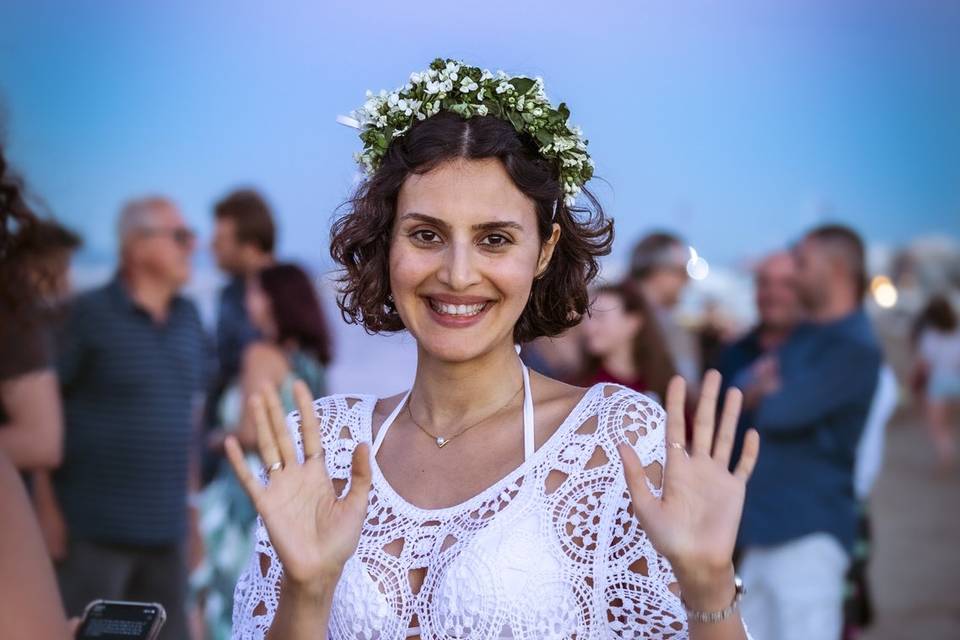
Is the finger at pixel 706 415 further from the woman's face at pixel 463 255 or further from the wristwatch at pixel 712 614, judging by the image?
the woman's face at pixel 463 255

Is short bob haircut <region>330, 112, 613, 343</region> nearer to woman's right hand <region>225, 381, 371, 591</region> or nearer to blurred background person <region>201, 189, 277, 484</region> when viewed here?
woman's right hand <region>225, 381, 371, 591</region>

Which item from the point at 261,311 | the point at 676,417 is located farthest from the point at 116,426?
the point at 676,417

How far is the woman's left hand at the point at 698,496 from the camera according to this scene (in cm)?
175

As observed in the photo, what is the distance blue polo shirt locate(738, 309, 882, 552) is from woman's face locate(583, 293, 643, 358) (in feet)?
1.89

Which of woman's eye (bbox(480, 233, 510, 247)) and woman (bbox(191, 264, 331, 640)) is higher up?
woman's eye (bbox(480, 233, 510, 247))

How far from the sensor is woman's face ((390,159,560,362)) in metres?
2.21

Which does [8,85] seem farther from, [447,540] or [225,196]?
[447,540]

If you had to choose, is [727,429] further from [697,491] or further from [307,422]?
[307,422]

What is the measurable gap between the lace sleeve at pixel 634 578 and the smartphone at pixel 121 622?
0.85 metres

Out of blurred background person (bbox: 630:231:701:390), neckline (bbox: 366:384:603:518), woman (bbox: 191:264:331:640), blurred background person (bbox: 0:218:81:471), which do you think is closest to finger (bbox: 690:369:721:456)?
neckline (bbox: 366:384:603:518)

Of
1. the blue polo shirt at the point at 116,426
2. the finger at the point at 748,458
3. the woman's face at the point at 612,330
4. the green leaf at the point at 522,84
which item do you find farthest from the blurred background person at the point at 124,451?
the finger at the point at 748,458

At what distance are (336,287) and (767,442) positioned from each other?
2245 millimetres

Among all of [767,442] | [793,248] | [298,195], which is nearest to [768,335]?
[793,248]

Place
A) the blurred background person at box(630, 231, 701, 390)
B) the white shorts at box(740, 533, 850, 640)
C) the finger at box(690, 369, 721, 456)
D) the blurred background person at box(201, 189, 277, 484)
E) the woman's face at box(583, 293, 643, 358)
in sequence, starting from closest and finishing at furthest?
the finger at box(690, 369, 721, 456) < the white shorts at box(740, 533, 850, 640) < the woman's face at box(583, 293, 643, 358) < the blurred background person at box(201, 189, 277, 484) < the blurred background person at box(630, 231, 701, 390)
